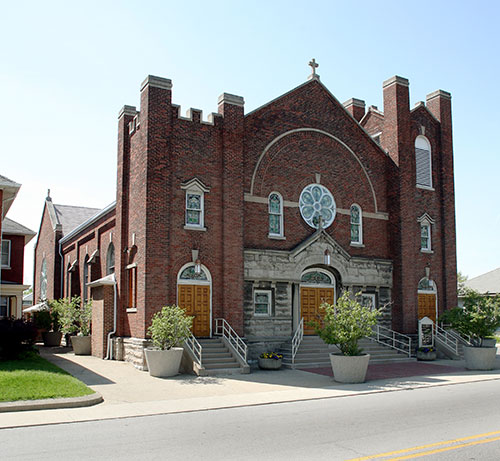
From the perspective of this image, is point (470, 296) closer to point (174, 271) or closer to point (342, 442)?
point (174, 271)

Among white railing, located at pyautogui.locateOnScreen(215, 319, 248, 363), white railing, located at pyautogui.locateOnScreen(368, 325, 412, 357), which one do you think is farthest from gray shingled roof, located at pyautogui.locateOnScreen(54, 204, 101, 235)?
white railing, located at pyautogui.locateOnScreen(368, 325, 412, 357)

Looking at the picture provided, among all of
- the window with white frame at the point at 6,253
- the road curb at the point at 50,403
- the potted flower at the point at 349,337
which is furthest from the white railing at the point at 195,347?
the window with white frame at the point at 6,253

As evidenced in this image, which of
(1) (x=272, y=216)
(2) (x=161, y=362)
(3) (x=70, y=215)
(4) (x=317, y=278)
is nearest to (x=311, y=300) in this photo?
(4) (x=317, y=278)

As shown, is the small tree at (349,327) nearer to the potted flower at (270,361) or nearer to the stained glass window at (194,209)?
the potted flower at (270,361)

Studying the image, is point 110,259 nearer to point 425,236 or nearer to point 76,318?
point 76,318

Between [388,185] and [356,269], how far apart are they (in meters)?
4.86

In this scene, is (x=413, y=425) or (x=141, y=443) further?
(x=413, y=425)

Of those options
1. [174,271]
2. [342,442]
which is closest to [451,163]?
[174,271]

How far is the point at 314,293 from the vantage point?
24641 millimetres

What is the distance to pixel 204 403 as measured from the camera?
13359 mm

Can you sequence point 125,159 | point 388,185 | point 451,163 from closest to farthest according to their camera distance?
point 125,159
point 388,185
point 451,163

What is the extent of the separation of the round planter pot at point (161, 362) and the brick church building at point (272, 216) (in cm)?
204

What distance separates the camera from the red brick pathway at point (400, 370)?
19087 millimetres

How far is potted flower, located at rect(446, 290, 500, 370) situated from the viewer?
20.8m
